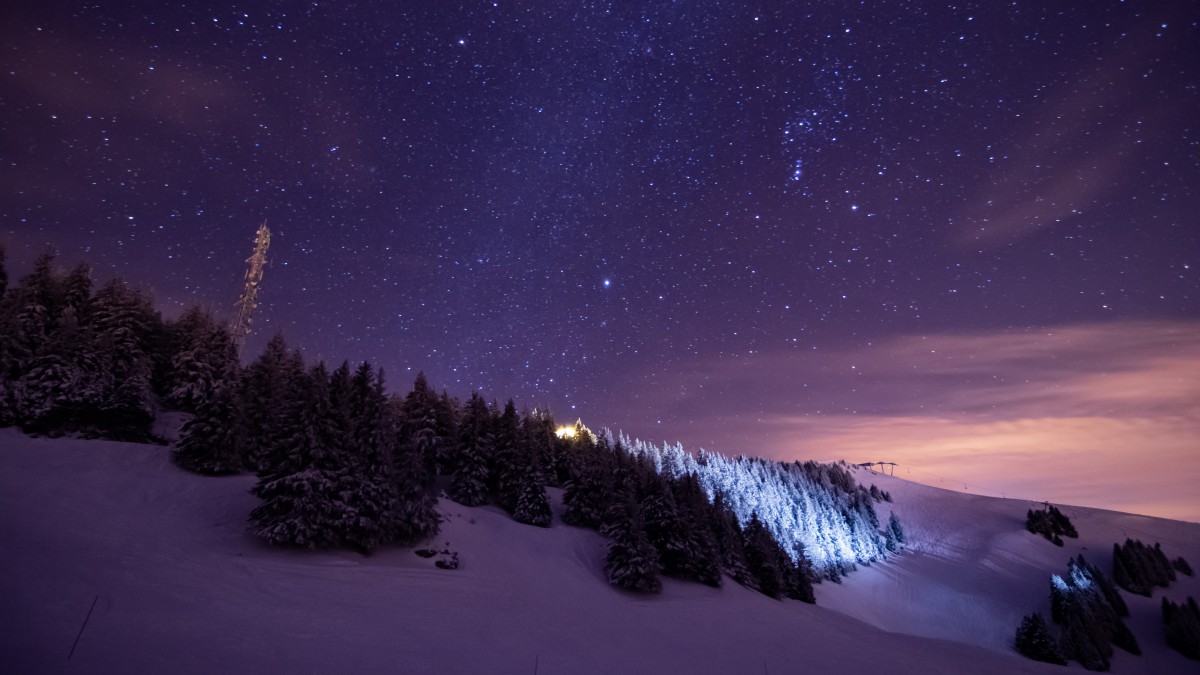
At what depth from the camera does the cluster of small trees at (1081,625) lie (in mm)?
53250

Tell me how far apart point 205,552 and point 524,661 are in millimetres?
14912

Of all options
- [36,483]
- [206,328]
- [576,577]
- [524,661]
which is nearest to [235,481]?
[36,483]

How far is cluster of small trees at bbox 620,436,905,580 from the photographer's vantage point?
81312 mm

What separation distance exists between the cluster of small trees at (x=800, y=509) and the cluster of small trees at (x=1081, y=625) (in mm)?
24225

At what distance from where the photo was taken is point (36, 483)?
2231 cm

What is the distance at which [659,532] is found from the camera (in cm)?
4003

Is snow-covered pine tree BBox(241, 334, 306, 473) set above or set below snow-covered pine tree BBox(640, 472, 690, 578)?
above

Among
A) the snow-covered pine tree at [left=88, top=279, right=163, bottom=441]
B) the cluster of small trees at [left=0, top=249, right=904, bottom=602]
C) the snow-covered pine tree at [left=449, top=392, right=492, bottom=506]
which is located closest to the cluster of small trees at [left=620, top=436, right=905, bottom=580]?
the cluster of small trees at [left=0, top=249, right=904, bottom=602]

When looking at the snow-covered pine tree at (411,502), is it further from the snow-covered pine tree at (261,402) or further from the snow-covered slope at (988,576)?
the snow-covered slope at (988,576)

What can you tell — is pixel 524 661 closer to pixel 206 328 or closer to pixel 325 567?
pixel 325 567

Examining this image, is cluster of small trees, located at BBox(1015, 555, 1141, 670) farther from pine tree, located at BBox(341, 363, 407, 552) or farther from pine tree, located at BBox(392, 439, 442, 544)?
pine tree, located at BBox(341, 363, 407, 552)

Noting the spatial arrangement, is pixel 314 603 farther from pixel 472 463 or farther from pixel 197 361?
pixel 197 361

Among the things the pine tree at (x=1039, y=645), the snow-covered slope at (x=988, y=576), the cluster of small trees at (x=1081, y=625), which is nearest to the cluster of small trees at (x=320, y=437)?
the pine tree at (x=1039, y=645)

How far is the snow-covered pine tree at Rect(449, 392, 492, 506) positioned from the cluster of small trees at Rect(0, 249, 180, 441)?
68.0ft
